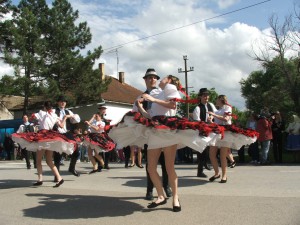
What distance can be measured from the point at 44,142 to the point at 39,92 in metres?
26.0

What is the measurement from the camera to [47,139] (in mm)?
8445

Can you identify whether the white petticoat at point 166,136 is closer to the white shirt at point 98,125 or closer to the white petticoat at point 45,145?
the white petticoat at point 45,145

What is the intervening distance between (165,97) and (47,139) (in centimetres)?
362

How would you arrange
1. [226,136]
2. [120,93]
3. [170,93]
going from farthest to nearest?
[120,93] → [226,136] → [170,93]

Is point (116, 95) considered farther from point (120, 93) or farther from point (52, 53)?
point (52, 53)

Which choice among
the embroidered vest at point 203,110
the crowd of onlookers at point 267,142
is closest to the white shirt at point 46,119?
the embroidered vest at point 203,110

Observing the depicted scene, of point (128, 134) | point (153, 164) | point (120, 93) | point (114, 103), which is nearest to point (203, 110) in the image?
point (128, 134)

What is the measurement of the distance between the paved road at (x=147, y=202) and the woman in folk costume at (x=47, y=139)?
794 millimetres

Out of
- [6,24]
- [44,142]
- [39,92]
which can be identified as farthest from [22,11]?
[44,142]

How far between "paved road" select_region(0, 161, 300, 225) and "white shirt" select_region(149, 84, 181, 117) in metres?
1.49

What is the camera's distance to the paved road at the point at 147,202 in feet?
17.8

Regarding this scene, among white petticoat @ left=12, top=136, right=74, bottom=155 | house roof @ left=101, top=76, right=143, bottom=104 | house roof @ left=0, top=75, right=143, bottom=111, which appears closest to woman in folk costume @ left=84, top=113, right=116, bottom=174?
white petticoat @ left=12, top=136, right=74, bottom=155

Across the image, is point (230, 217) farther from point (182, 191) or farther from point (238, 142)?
point (238, 142)

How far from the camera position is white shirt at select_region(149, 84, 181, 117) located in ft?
19.4
